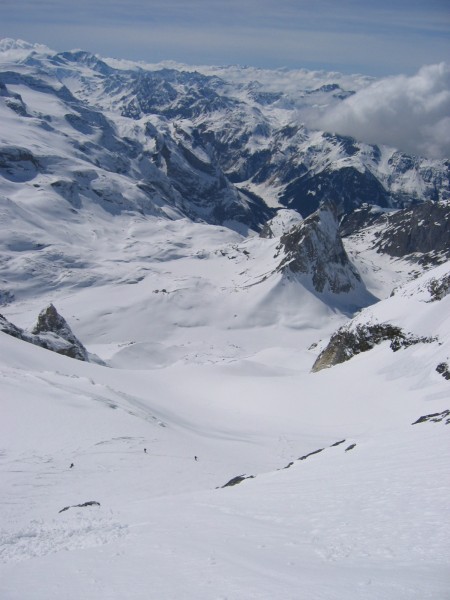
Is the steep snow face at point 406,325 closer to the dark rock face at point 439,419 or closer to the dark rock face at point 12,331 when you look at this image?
the dark rock face at point 439,419

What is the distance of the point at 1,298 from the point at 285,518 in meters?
167

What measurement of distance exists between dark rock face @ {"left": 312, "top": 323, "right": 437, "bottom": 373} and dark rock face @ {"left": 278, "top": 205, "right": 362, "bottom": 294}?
9830 centimetres

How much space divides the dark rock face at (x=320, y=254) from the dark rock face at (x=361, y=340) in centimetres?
9830

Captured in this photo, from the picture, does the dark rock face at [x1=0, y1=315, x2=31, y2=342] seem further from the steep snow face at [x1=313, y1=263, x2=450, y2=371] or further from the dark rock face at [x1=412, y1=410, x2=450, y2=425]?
the dark rock face at [x1=412, y1=410, x2=450, y2=425]

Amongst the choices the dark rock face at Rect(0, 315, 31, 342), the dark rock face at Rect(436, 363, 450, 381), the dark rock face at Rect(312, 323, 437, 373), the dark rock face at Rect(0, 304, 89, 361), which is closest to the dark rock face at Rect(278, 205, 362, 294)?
the dark rock face at Rect(0, 304, 89, 361)

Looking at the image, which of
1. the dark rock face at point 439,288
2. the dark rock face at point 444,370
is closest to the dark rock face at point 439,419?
the dark rock face at point 444,370

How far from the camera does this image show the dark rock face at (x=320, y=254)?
15788 cm

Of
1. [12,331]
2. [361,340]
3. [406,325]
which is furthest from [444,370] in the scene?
[12,331]

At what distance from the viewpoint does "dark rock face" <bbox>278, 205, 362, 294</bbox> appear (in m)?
158

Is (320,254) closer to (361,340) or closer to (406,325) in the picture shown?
(361,340)

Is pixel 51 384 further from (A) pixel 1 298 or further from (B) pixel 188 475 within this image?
(A) pixel 1 298

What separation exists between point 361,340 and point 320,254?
111637mm

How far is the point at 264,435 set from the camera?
35062 mm

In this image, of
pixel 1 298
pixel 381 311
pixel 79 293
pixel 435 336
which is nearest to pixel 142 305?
pixel 79 293
